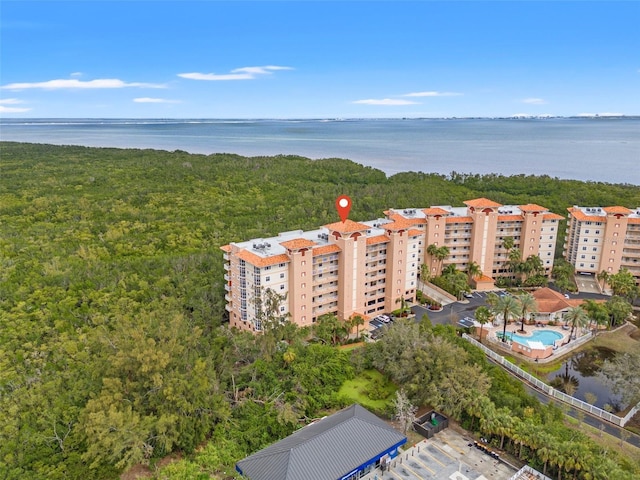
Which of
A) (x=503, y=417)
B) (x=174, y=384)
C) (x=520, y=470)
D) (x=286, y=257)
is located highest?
(x=286, y=257)

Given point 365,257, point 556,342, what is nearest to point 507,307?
point 556,342

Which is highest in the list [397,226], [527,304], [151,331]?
[397,226]

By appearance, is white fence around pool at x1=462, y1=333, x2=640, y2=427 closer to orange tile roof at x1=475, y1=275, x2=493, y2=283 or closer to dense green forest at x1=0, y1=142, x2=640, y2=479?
dense green forest at x1=0, y1=142, x2=640, y2=479

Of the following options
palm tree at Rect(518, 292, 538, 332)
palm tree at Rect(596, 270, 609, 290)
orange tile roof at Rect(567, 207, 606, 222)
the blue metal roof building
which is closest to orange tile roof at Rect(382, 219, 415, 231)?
palm tree at Rect(518, 292, 538, 332)

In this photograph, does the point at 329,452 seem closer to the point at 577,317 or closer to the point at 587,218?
the point at 577,317

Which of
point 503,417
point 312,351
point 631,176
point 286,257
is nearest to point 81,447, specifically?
point 312,351

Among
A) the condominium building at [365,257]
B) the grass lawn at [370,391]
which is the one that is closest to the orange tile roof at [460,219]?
the condominium building at [365,257]

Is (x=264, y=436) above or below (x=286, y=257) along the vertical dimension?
below

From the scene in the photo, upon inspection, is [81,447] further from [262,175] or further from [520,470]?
[262,175]
